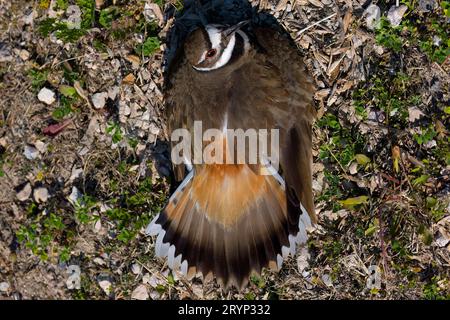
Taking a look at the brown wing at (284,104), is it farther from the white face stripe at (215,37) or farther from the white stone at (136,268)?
the white stone at (136,268)

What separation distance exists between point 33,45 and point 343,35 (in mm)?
3861

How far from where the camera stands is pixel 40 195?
7773 millimetres

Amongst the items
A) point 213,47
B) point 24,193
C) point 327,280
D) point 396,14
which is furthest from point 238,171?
point 24,193

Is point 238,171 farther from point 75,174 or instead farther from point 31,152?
point 31,152

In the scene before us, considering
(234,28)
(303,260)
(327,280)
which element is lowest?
(327,280)

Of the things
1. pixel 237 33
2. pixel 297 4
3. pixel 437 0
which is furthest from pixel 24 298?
pixel 437 0

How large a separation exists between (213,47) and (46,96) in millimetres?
2369

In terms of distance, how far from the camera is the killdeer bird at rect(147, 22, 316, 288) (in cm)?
653

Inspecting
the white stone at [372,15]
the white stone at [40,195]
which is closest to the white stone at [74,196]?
the white stone at [40,195]

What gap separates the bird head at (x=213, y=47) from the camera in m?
6.75

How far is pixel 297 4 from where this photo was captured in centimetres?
736

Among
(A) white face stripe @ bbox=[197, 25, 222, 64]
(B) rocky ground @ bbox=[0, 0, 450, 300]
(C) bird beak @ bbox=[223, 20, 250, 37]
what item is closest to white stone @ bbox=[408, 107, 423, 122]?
(B) rocky ground @ bbox=[0, 0, 450, 300]

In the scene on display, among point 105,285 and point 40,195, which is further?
point 40,195
